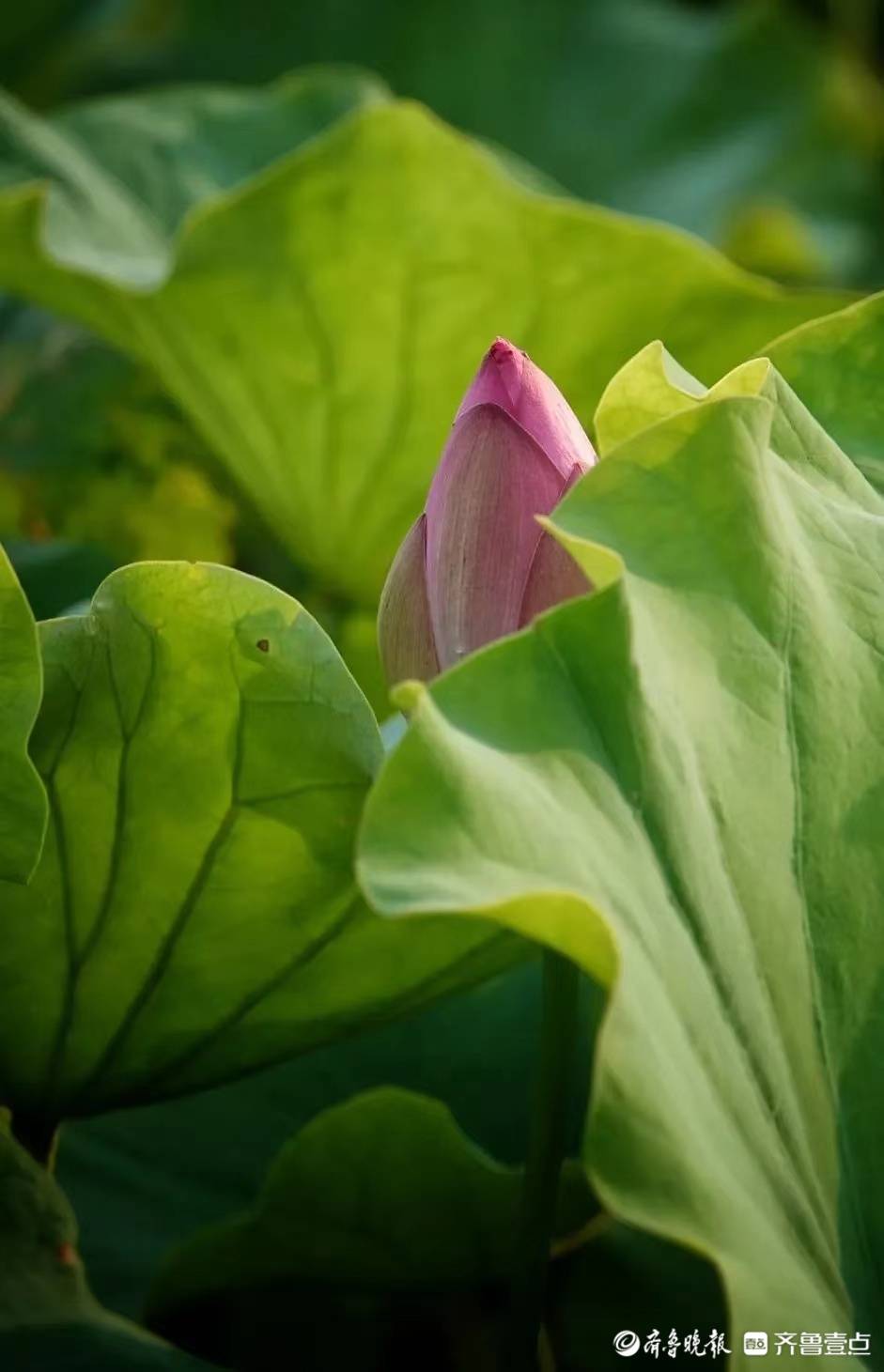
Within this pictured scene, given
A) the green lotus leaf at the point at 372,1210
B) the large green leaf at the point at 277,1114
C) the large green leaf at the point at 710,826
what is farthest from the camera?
the large green leaf at the point at 277,1114

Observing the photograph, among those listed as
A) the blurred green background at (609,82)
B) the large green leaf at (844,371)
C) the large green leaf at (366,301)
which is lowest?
the blurred green background at (609,82)

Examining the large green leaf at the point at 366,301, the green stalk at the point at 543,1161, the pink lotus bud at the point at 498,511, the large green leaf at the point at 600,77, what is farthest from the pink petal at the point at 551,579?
the large green leaf at the point at 600,77

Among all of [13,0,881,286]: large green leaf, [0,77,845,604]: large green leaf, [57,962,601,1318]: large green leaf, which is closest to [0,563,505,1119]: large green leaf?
[57,962,601,1318]: large green leaf

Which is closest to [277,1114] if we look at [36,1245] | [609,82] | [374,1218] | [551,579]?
[374,1218]

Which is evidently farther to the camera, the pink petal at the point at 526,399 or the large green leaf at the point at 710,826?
the pink petal at the point at 526,399

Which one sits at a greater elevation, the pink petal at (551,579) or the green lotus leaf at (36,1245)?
the pink petal at (551,579)

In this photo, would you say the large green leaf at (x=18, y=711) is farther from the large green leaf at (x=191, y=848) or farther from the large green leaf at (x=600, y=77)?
the large green leaf at (x=600, y=77)

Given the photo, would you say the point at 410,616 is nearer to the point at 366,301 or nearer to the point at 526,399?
the point at 526,399
